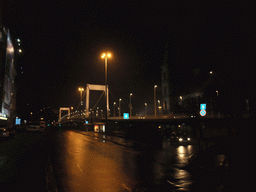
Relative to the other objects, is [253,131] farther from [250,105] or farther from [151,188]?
[151,188]

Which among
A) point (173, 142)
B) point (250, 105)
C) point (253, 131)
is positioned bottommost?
point (173, 142)

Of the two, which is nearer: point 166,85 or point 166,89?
point 166,89

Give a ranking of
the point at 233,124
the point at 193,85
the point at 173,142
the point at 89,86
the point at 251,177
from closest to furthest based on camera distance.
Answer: the point at 251,177 → the point at 233,124 → the point at 173,142 → the point at 89,86 → the point at 193,85

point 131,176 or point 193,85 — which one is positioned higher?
point 193,85

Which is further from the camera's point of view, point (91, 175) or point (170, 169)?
point (170, 169)

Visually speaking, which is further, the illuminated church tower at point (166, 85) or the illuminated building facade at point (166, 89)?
the illuminated church tower at point (166, 85)

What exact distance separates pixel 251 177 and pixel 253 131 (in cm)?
154

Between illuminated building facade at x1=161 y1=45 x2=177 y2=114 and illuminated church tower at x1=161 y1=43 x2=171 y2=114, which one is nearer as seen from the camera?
illuminated building facade at x1=161 y1=45 x2=177 y2=114

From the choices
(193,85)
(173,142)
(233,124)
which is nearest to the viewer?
(233,124)

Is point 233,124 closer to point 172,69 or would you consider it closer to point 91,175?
point 91,175

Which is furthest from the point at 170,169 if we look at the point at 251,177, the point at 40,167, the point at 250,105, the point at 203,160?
the point at 40,167

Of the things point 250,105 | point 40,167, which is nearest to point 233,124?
point 250,105

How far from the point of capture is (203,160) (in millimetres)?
11297

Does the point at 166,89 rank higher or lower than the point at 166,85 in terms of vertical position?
lower
